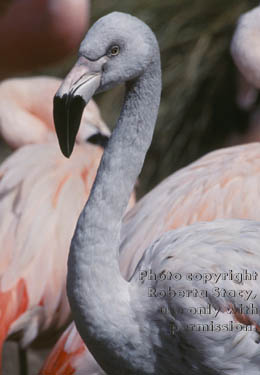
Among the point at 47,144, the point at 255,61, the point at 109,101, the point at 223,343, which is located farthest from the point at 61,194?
the point at 109,101

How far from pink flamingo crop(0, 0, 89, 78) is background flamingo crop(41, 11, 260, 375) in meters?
2.05

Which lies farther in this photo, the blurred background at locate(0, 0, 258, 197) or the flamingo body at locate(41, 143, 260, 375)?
→ the blurred background at locate(0, 0, 258, 197)

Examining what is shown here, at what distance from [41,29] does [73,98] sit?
290 centimetres

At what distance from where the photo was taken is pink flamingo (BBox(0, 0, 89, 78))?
181 inches

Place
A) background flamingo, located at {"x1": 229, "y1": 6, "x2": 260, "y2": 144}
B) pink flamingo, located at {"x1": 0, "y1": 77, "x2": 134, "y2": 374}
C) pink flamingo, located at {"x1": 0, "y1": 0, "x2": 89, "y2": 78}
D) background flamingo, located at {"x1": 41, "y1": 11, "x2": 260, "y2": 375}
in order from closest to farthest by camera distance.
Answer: background flamingo, located at {"x1": 41, "y1": 11, "x2": 260, "y2": 375}
pink flamingo, located at {"x1": 0, "y1": 77, "x2": 134, "y2": 374}
background flamingo, located at {"x1": 229, "y1": 6, "x2": 260, "y2": 144}
pink flamingo, located at {"x1": 0, "y1": 0, "x2": 89, "y2": 78}

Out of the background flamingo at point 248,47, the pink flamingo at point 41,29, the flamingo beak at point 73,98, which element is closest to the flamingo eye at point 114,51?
the flamingo beak at point 73,98

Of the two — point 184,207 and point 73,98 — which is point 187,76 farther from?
point 73,98

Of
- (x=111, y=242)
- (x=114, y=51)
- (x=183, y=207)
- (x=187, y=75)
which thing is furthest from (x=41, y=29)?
(x=111, y=242)

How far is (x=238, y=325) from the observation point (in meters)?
2.00

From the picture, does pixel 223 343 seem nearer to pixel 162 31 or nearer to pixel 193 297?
pixel 193 297

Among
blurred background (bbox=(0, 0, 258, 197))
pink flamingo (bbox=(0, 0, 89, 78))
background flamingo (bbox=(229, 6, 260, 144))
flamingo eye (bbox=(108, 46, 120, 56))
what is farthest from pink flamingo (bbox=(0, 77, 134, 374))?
blurred background (bbox=(0, 0, 258, 197))

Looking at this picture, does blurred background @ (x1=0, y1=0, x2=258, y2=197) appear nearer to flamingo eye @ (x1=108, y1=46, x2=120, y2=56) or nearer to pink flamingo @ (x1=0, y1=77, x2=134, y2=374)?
pink flamingo @ (x1=0, y1=77, x2=134, y2=374)

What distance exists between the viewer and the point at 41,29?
4.69 metres

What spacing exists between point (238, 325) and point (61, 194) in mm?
1471
